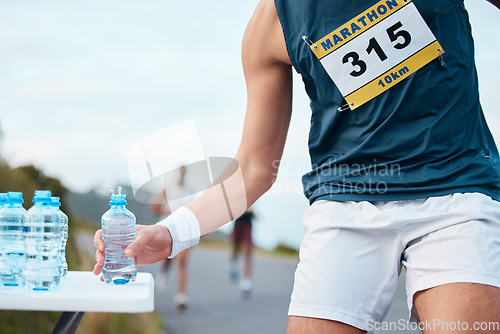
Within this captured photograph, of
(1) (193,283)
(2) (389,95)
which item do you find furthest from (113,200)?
(1) (193,283)

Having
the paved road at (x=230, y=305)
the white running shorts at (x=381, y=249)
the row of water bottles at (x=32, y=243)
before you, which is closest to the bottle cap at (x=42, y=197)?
the row of water bottles at (x=32, y=243)

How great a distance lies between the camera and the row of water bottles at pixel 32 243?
4.85ft

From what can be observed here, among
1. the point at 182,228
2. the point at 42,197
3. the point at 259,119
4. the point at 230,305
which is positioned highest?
the point at 42,197

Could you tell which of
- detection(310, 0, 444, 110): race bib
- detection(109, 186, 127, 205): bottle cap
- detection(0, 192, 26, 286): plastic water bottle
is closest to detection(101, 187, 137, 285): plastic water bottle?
detection(109, 186, 127, 205): bottle cap

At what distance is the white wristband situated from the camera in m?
1.62

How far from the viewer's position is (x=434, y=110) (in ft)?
4.63

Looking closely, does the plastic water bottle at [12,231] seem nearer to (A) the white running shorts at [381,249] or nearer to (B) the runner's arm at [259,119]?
(B) the runner's arm at [259,119]

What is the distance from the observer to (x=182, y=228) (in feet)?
5.34

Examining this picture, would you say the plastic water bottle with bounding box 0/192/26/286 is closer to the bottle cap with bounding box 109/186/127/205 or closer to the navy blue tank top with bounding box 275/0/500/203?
the bottle cap with bounding box 109/186/127/205

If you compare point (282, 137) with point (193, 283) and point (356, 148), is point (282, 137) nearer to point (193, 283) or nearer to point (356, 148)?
point (356, 148)

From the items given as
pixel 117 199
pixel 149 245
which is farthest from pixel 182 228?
pixel 117 199

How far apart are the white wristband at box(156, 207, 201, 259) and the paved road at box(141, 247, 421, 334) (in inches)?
171

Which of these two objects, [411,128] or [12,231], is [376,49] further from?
[12,231]

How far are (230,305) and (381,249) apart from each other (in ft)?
29.9
